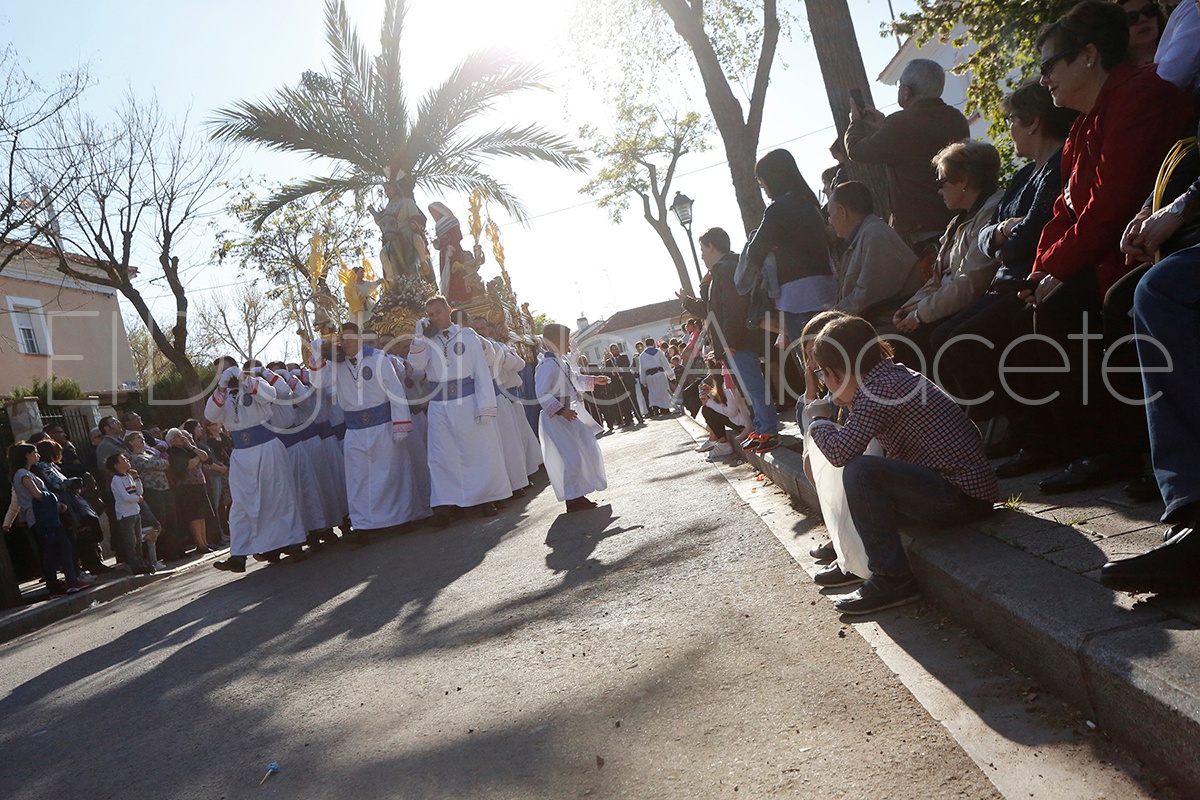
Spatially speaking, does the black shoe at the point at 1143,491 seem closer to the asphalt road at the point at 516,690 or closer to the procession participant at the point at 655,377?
the asphalt road at the point at 516,690

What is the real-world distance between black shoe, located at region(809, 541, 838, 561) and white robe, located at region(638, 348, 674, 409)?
76.4ft

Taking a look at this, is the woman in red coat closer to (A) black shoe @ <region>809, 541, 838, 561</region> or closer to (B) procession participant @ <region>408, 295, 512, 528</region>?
(A) black shoe @ <region>809, 541, 838, 561</region>

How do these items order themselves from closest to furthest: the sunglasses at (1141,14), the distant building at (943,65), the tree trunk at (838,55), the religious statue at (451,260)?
1. the sunglasses at (1141,14)
2. the tree trunk at (838,55)
3. the religious statue at (451,260)
4. the distant building at (943,65)

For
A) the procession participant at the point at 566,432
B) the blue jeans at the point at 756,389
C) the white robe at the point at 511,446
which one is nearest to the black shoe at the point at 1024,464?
the blue jeans at the point at 756,389

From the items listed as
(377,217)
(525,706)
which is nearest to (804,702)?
(525,706)

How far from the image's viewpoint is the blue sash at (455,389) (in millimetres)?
10688

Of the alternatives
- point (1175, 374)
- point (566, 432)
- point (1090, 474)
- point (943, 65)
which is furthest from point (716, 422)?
point (943, 65)

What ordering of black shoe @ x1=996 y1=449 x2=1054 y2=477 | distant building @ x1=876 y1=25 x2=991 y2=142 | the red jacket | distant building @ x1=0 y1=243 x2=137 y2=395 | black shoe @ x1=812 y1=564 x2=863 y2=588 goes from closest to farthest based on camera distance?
the red jacket < black shoe @ x1=812 y1=564 x2=863 y2=588 < black shoe @ x1=996 y1=449 x2=1054 y2=477 < distant building @ x1=0 y1=243 x2=137 y2=395 < distant building @ x1=876 y1=25 x2=991 y2=142

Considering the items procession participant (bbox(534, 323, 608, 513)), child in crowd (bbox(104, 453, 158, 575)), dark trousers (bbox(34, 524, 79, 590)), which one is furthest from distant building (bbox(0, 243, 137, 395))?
procession participant (bbox(534, 323, 608, 513))

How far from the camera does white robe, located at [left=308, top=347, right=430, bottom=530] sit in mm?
10859

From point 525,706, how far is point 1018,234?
307 centimetres

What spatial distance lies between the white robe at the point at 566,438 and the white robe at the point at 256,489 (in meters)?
2.94

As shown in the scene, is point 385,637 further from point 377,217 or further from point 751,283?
point 377,217

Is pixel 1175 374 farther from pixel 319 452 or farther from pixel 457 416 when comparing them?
pixel 319 452
